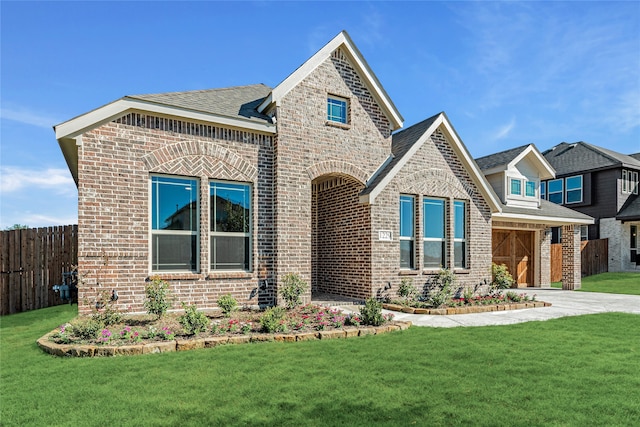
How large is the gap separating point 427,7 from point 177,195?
306 inches

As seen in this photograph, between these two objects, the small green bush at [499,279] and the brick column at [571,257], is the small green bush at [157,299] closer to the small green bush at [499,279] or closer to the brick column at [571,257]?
the small green bush at [499,279]

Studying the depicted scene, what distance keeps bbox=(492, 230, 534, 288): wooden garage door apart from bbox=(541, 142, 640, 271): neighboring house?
1046cm

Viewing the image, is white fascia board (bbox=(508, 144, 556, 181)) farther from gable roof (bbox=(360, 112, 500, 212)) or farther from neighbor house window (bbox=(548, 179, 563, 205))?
neighbor house window (bbox=(548, 179, 563, 205))

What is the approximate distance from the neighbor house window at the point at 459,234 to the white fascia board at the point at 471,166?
86 centimetres

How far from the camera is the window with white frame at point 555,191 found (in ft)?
92.4

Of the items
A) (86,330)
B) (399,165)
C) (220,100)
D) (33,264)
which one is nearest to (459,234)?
(399,165)

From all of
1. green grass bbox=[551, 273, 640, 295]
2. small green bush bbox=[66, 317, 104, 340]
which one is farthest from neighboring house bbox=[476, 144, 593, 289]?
small green bush bbox=[66, 317, 104, 340]

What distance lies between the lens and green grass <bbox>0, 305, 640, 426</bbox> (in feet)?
12.9

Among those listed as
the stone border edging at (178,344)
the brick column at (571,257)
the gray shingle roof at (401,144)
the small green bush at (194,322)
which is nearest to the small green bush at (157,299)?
the small green bush at (194,322)

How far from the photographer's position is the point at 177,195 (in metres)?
9.46

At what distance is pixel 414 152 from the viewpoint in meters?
12.3

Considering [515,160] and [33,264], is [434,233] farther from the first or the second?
[33,264]

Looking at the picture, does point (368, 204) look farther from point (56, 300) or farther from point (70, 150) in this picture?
point (56, 300)

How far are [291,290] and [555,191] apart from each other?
25545mm
